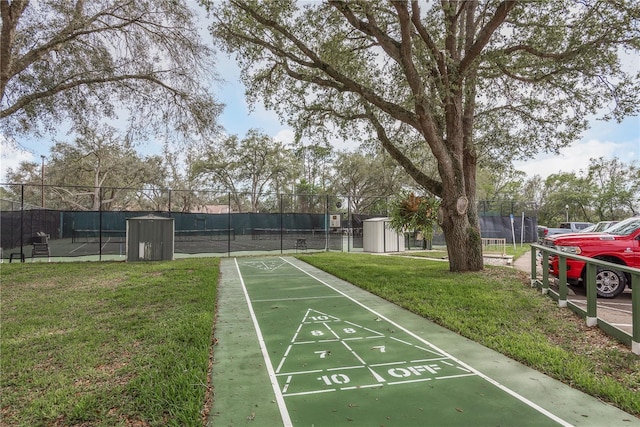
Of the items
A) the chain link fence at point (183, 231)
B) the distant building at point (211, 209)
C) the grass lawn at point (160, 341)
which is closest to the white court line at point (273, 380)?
the grass lawn at point (160, 341)

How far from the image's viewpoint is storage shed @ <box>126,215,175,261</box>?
48.0ft

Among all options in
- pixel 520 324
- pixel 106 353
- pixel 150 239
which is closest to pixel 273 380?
pixel 106 353

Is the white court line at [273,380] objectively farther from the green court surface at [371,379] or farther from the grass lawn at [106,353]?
the grass lawn at [106,353]

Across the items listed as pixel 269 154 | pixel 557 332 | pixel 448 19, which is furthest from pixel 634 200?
pixel 557 332

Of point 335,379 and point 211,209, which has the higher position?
point 211,209

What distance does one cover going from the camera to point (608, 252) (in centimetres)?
782

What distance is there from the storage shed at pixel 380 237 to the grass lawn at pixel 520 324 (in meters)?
9.45

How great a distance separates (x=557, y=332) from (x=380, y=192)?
39.2 metres

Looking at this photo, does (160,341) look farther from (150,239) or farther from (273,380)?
(150,239)

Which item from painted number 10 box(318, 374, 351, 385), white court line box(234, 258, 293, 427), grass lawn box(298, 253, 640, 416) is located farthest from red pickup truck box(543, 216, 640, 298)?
white court line box(234, 258, 293, 427)

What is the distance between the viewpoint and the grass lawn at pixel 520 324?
12.9ft

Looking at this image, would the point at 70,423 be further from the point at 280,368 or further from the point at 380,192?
the point at 380,192

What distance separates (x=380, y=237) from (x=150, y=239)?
11.4m

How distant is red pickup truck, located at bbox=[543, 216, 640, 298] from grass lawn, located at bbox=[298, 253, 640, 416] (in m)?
1.13
